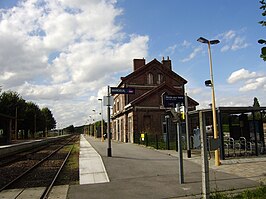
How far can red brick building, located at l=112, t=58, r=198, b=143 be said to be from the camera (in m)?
35.0

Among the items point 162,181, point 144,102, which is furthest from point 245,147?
point 144,102

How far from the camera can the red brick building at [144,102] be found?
35.0 meters

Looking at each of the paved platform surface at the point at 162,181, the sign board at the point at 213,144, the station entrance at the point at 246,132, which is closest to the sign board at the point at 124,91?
the station entrance at the point at 246,132

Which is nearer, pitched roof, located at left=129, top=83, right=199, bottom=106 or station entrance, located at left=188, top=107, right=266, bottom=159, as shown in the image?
station entrance, located at left=188, top=107, right=266, bottom=159

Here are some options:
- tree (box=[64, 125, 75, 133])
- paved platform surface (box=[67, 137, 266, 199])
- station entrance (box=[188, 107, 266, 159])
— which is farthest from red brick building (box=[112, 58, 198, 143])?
tree (box=[64, 125, 75, 133])

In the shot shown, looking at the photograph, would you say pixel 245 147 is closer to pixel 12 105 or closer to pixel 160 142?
pixel 160 142

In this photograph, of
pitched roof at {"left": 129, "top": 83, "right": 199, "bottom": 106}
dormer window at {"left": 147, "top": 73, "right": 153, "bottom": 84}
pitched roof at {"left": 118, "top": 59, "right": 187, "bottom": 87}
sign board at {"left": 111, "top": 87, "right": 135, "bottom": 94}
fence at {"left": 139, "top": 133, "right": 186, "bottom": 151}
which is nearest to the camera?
sign board at {"left": 111, "top": 87, "right": 135, "bottom": 94}

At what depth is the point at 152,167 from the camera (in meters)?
12.6

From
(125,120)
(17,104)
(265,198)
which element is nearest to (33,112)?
(17,104)

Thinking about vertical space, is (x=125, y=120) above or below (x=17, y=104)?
below

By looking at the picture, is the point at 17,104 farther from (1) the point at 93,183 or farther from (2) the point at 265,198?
(2) the point at 265,198

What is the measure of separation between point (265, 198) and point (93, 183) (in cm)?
540

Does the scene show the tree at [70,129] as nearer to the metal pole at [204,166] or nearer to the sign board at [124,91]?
the sign board at [124,91]

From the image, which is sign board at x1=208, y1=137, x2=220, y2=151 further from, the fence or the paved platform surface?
the fence
